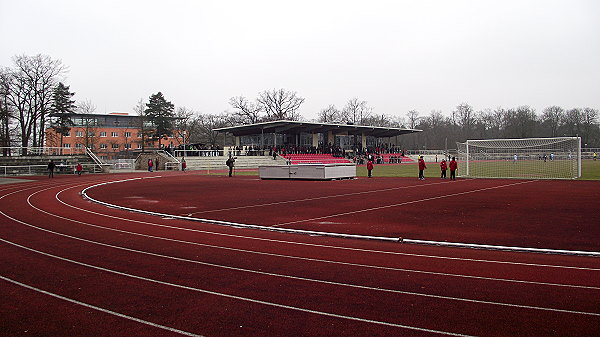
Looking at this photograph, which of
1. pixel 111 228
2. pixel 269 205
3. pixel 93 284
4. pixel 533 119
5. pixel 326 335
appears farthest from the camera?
pixel 533 119

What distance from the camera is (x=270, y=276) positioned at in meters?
7.02

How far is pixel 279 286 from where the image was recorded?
646 cm

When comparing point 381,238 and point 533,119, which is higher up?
point 533,119

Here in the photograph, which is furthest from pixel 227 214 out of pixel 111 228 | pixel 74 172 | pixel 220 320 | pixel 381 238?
pixel 74 172

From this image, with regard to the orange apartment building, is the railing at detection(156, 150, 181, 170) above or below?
below

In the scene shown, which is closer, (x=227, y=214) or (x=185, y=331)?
(x=185, y=331)

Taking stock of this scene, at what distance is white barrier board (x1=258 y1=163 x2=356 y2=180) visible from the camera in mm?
30391

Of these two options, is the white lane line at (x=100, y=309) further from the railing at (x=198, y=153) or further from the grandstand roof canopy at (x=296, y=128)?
the grandstand roof canopy at (x=296, y=128)

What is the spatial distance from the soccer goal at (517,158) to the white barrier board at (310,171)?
10.2m

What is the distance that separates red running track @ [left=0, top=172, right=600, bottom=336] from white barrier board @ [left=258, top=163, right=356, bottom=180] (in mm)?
18905

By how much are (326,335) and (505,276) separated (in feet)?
11.9

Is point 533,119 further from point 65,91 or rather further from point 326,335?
point 326,335

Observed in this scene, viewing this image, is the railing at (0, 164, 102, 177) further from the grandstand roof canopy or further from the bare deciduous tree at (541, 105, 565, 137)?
the bare deciduous tree at (541, 105, 565, 137)

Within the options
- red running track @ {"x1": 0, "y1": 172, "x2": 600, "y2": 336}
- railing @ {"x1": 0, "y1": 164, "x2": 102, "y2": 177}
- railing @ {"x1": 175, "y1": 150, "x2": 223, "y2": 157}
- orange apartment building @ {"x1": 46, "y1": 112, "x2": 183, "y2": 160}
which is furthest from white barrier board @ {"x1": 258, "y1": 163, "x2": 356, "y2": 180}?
orange apartment building @ {"x1": 46, "y1": 112, "x2": 183, "y2": 160}
